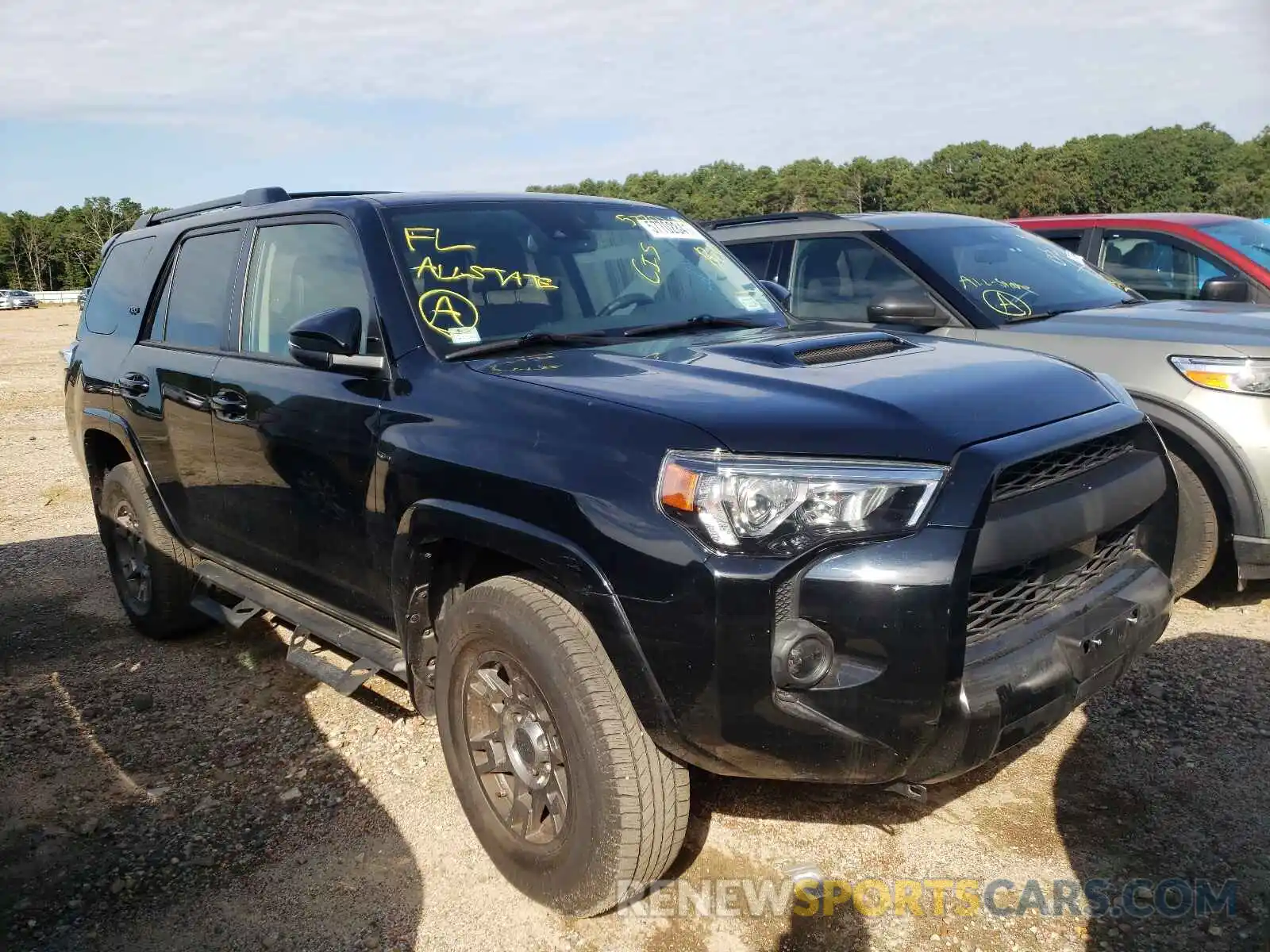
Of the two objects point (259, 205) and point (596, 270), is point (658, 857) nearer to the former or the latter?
point (596, 270)

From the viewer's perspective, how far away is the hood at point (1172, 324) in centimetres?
445

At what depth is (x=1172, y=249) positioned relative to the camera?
6805mm

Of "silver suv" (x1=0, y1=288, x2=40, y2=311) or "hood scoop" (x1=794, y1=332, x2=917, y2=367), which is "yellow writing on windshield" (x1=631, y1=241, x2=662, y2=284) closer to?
"hood scoop" (x1=794, y1=332, x2=917, y2=367)

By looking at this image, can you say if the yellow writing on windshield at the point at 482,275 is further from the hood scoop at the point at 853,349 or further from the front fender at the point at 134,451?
the front fender at the point at 134,451

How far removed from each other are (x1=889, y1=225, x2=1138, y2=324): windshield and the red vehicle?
1.12 m

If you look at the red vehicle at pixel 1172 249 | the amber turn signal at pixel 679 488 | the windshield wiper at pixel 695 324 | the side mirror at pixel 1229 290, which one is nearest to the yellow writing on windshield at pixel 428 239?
the windshield wiper at pixel 695 324

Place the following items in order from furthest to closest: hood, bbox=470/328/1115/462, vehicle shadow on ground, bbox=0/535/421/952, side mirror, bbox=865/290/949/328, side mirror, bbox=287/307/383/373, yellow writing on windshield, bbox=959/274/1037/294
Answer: yellow writing on windshield, bbox=959/274/1037/294
side mirror, bbox=865/290/949/328
side mirror, bbox=287/307/383/373
vehicle shadow on ground, bbox=0/535/421/952
hood, bbox=470/328/1115/462

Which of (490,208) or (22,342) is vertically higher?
(490,208)

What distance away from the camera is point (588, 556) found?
2350 millimetres

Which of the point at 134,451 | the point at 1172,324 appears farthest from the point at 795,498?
the point at 134,451

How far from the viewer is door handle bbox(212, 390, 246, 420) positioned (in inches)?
144

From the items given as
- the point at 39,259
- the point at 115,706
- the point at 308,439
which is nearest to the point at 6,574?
the point at 115,706

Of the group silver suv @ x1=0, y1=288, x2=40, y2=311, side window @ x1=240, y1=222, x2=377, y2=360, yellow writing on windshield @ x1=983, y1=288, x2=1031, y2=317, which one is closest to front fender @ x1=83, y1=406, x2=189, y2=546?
side window @ x1=240, y1=222, x2=377, y2=360

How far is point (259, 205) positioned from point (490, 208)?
1.10 metres
